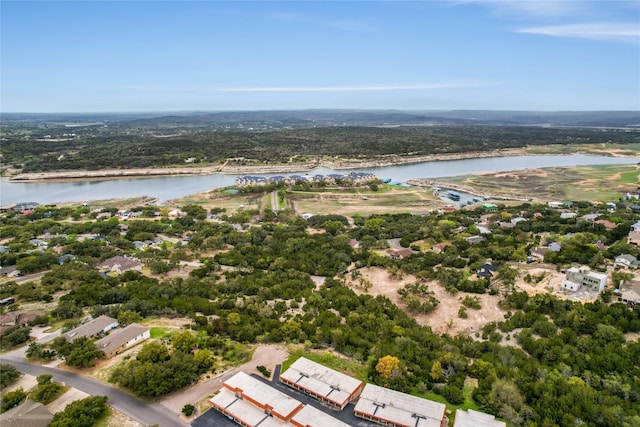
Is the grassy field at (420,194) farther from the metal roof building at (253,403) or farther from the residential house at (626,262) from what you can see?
the metal roof building at (253,403)

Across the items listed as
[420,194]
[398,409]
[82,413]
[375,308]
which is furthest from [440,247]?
[82,413]

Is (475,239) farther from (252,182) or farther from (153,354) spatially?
(252,182)

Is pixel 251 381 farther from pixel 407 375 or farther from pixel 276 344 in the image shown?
pixel 407 375

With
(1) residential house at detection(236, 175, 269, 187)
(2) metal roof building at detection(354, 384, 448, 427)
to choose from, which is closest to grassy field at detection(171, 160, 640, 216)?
(1) residential house at detection(236, 175, 269, 187)

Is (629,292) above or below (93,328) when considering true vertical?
above

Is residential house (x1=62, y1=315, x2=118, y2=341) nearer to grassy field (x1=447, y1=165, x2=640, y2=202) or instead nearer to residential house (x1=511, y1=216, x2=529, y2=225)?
residential house (x1=511, y1=216, x2=529, y2=225)
